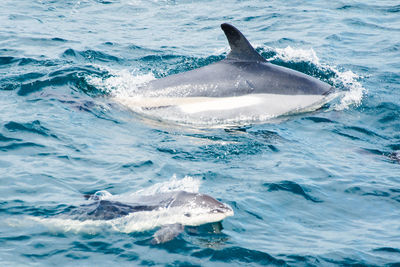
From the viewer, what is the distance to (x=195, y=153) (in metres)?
10.9

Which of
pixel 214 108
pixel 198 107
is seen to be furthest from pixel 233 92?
pixel 198 107

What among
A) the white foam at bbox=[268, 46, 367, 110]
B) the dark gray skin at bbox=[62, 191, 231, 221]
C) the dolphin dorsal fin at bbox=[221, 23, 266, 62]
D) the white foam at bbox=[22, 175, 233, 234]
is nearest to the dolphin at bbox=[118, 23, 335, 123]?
the dolphin dorsal fin at bbox=[221, 23, 266, 62]

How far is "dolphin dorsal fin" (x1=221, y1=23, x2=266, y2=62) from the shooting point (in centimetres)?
1275

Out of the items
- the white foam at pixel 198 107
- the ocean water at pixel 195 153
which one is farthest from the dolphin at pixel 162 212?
the white foam at pixel 198 107

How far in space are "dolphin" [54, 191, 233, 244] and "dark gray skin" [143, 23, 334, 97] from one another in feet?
16.6

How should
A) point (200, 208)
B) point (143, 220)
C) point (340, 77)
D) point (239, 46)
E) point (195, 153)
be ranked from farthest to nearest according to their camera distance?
point (340, 77), point (239, 46), point (195, 153), point (200, 208), point (143, 220)

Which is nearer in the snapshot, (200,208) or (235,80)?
(200,208)

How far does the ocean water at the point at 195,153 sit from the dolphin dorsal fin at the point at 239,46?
1.38 metres

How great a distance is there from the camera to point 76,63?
640 inches

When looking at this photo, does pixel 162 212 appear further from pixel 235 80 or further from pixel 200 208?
pixel 235 80

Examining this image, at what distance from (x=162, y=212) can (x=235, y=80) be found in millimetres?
5631

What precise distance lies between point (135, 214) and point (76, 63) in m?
9.03

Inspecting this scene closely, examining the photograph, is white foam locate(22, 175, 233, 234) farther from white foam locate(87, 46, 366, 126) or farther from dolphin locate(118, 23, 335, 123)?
dolphin locate(118, 23, 335, 123)

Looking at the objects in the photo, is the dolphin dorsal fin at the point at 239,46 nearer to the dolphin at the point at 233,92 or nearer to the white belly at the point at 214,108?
the dolphin at the point at 233,92
